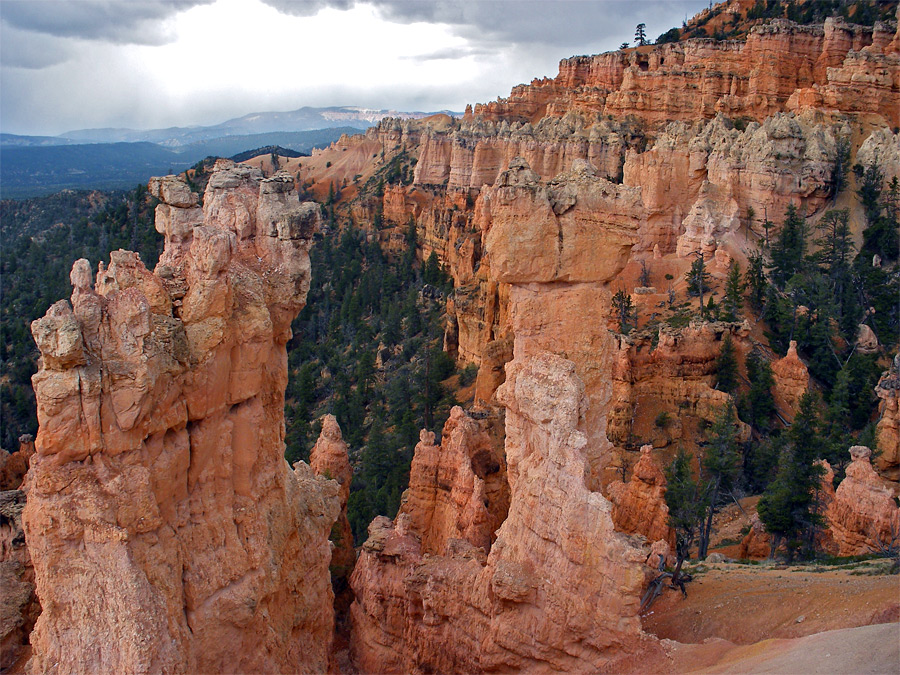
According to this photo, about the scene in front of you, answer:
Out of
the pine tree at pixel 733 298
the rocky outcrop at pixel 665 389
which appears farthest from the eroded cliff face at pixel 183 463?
the pine tree at pixel 733 298

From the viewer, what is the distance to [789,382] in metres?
28.0

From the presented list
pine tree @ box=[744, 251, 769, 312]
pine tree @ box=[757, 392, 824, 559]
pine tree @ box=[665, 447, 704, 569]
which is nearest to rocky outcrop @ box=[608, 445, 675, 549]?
pine tree @ box=[665, 447, 704, 569]

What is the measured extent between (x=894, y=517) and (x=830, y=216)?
25.8 metres

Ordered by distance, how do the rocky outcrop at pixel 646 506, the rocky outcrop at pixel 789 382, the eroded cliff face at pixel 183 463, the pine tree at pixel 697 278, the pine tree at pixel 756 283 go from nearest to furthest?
the eroded cliff face at pixel 183 463 < the rocky outcrop at pixel 646 506 < the rocky outcrop at pixel 789 382 < the pine tree at pixel 697 278 < the pine tree at pixel 756 283

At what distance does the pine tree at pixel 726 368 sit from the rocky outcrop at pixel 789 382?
1986 millimetres

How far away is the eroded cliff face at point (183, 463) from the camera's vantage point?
844cm

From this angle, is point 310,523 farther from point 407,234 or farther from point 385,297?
point 407,234

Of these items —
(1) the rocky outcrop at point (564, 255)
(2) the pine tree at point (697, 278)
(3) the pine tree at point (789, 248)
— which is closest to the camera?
(1) the rocky outcrop at point (564, 255)

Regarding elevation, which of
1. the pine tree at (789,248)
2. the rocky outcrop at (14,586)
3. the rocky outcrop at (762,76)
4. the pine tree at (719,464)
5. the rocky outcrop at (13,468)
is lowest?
the pine tree at (719,464)

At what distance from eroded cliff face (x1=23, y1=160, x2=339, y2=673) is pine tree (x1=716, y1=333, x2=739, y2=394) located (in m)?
17.5

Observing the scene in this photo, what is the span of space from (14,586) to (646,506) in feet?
44.1

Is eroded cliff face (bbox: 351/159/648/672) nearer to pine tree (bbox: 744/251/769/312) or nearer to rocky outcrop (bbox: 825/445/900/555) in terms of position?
rocky outcrop (bbox: 825/445/900/555)

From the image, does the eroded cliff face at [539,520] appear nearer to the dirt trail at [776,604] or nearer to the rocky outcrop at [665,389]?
the dirt trail at [776,604]

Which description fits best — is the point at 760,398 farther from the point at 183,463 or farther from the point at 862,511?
the point at 183,463
